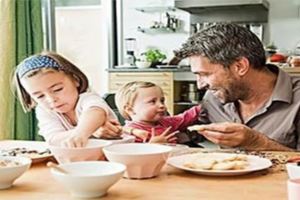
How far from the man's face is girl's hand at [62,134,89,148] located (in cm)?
76

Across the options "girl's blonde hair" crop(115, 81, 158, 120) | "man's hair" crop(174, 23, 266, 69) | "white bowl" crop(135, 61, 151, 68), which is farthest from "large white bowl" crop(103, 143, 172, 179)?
"white bowl" crop(135, 61, 151, 68)

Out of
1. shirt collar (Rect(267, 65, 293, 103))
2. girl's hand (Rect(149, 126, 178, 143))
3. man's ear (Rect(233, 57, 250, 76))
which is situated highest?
man's ear (Rect(233, 57, 250, 76))

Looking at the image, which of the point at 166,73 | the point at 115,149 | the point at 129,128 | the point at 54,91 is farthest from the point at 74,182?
the point at 166,73

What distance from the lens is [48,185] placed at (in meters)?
1.18

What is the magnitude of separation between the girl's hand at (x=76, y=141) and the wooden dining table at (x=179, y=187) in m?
0.09

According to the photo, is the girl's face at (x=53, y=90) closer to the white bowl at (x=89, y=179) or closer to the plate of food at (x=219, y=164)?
the plate of food at (x=219, y=164)

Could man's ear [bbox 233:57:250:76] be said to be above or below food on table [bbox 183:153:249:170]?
above

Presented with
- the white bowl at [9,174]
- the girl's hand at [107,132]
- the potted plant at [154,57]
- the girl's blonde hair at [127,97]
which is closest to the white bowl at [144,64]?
the potted plant at [154,57]

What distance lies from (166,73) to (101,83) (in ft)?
3.77

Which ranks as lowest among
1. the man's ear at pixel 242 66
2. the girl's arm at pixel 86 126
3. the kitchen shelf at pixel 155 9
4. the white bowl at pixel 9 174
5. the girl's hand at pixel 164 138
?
the girl's hand at pixel 164 138

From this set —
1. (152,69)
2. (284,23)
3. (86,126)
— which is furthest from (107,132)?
(284,23)

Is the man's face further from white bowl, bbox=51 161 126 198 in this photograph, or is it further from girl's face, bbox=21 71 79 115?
white bowl, bbox=51 161 126 198

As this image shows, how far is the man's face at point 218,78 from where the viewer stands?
2.03 metres

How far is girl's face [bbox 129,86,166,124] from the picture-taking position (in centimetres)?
216
